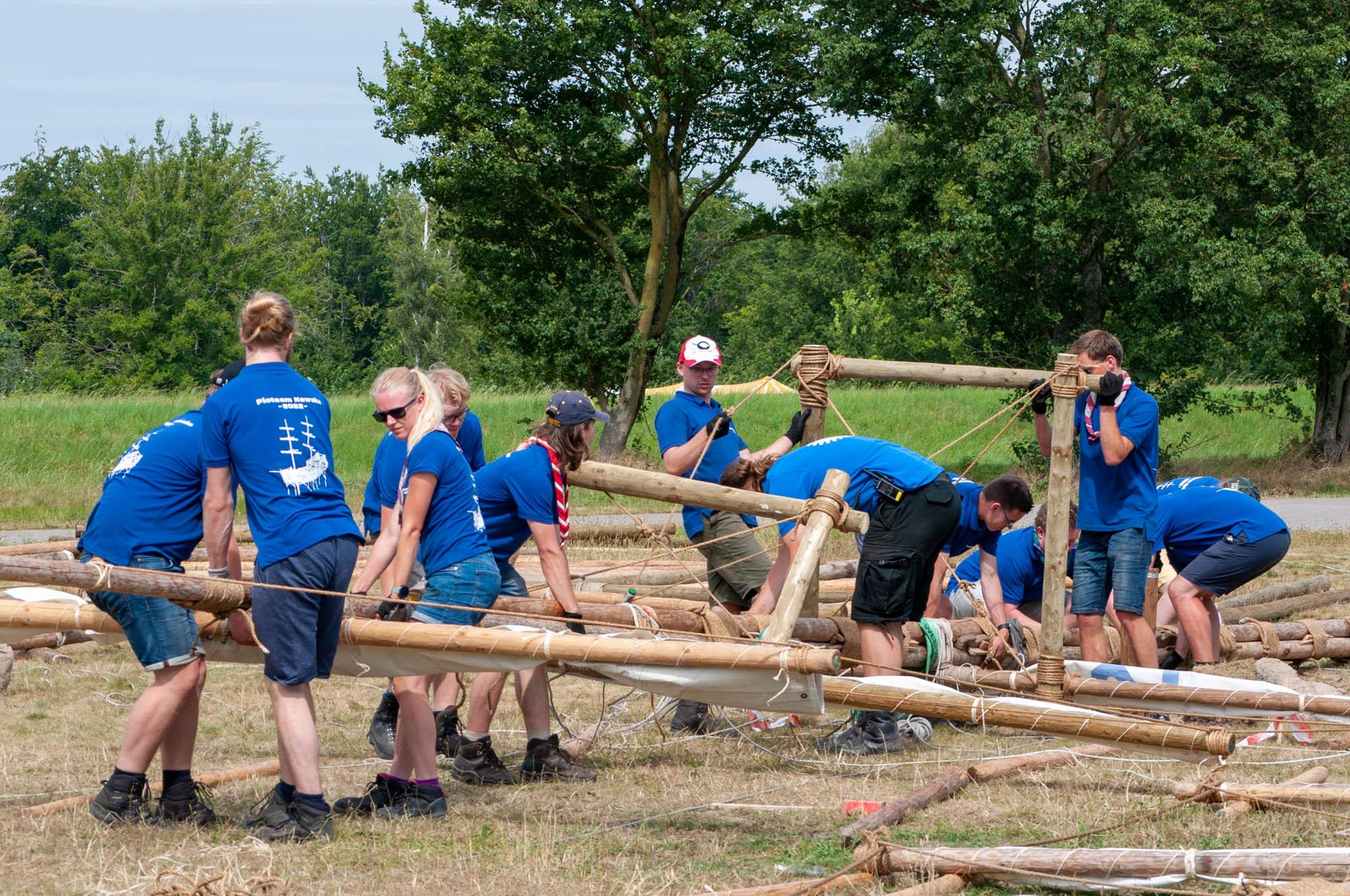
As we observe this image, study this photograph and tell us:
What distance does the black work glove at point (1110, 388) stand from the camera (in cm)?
630

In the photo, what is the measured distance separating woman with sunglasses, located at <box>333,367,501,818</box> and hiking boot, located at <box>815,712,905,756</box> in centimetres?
176

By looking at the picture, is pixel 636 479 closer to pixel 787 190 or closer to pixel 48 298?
pixel 787 190

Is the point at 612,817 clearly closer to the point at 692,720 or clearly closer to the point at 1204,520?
the point at 692,720

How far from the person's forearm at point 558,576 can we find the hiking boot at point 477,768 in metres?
0.62

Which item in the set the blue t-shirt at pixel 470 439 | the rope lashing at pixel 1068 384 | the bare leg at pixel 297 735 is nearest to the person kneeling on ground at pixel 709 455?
the blue t-shirt at pixel 470 439

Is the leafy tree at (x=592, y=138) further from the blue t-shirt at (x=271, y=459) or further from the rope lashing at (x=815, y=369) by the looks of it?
the blue t-shirt at (x=271, y=459)

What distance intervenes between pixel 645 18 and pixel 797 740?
17.8 m

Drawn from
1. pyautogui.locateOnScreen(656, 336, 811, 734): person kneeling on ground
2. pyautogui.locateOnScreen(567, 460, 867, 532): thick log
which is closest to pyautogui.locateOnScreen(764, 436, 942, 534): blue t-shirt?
pyautogui.locateOnScreen(567, 460, 867, 532): thick log

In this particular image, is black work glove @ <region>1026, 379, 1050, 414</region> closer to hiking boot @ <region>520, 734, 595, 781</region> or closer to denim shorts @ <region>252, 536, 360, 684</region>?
hiking boot @ <region>520, 734, 595, 781</region>

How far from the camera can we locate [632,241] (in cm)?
2427

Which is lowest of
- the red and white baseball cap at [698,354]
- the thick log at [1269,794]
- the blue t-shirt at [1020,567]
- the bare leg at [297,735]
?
the thick log at [1269,794]

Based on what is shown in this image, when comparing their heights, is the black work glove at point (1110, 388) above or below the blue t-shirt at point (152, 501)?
above

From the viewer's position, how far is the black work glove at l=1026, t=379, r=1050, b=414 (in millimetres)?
6480

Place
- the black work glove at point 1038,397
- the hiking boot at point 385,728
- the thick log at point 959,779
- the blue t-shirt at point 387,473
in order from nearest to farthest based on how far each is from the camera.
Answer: the thick log at point 959,779, the blue t-shirt at point 387,473, the hiking boot at point 385,728, the black work glove at point 1038,397
